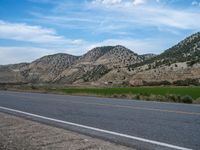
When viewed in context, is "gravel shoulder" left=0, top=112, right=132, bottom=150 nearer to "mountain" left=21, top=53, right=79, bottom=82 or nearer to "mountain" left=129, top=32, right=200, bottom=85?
"mountain" left=129, top=32, right=200, bottom=85

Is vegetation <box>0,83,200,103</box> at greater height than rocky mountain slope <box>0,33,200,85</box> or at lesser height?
lesser

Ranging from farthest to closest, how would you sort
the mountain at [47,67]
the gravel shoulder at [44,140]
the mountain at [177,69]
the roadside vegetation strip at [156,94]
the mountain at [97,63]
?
1. the mountain at [47,67]
2. the mountain at [97,63]
3. the mountain at [177,69]
4. the roadside vegetation strip at [156,94]
5. the gravel shoulder at [44,140]

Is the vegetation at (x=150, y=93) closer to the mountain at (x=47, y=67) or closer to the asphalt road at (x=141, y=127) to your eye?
the asphalt road at (x=141, y=127)

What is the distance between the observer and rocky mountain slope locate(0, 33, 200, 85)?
10031cm

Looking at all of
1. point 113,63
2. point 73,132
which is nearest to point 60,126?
point 73,132

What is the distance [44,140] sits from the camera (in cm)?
977

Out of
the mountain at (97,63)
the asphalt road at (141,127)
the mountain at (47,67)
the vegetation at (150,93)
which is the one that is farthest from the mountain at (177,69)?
the asphalt road at (141,127)

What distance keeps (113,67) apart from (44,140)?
410ft

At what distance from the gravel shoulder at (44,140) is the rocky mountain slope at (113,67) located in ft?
265

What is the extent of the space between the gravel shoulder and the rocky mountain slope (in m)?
80.8

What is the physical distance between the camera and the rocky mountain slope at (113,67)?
3949 inches

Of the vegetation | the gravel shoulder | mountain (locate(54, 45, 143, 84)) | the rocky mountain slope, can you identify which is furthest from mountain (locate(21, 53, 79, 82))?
the gravel shoulder

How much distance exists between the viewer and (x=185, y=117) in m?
13.6

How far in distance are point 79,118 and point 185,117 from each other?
12.7 feet
